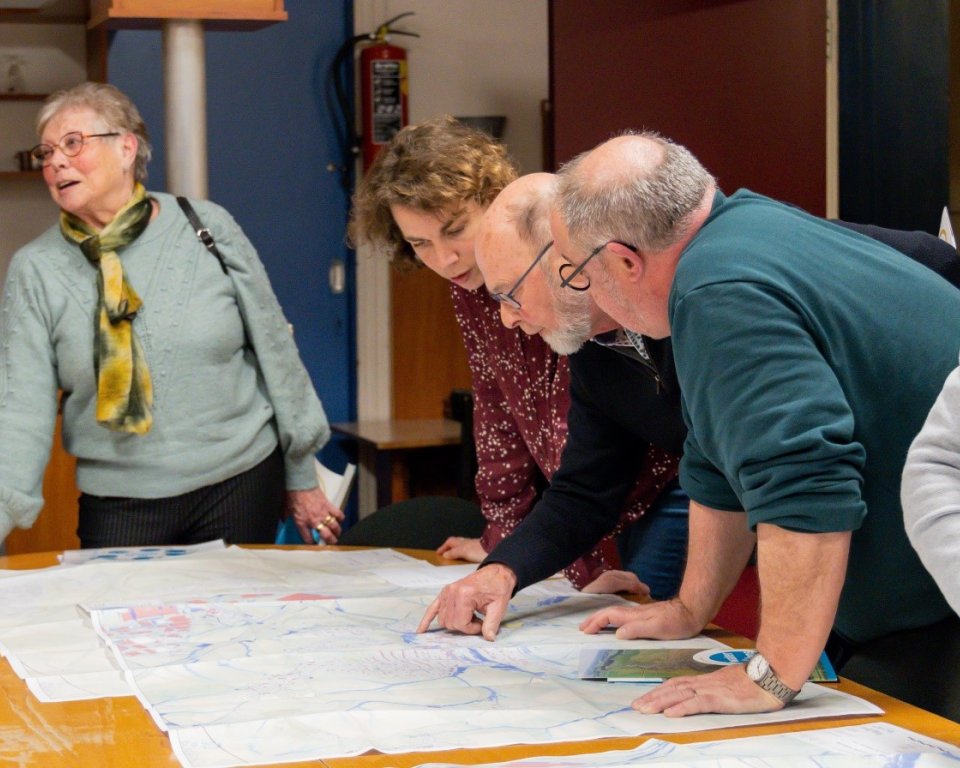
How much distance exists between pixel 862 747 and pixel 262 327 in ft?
6.16

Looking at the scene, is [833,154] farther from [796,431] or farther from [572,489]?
[796,431]

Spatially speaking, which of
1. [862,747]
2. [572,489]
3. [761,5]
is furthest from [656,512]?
[761,5]

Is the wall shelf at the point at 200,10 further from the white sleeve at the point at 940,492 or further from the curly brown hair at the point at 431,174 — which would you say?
the white sleeve at the point at 940,492

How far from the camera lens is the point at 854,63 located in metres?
3.95

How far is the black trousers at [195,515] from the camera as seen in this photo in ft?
9.23

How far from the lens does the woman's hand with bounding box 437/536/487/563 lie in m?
2.51

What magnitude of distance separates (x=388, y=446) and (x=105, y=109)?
2.53m

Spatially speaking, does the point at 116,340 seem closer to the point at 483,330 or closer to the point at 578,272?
the point at 483,330

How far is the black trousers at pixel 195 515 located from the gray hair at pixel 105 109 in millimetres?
720

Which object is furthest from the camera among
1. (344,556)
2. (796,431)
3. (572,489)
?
(344,556)

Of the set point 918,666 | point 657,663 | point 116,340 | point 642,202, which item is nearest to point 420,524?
point 116,340

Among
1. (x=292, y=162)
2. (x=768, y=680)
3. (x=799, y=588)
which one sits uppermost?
(x=292, y=162)

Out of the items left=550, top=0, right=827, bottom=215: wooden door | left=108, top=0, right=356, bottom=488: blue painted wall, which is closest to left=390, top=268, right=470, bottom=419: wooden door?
left=108, top=0, right=356, bottom=488: blue painted wall

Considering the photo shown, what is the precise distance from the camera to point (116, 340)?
2.74 meters
